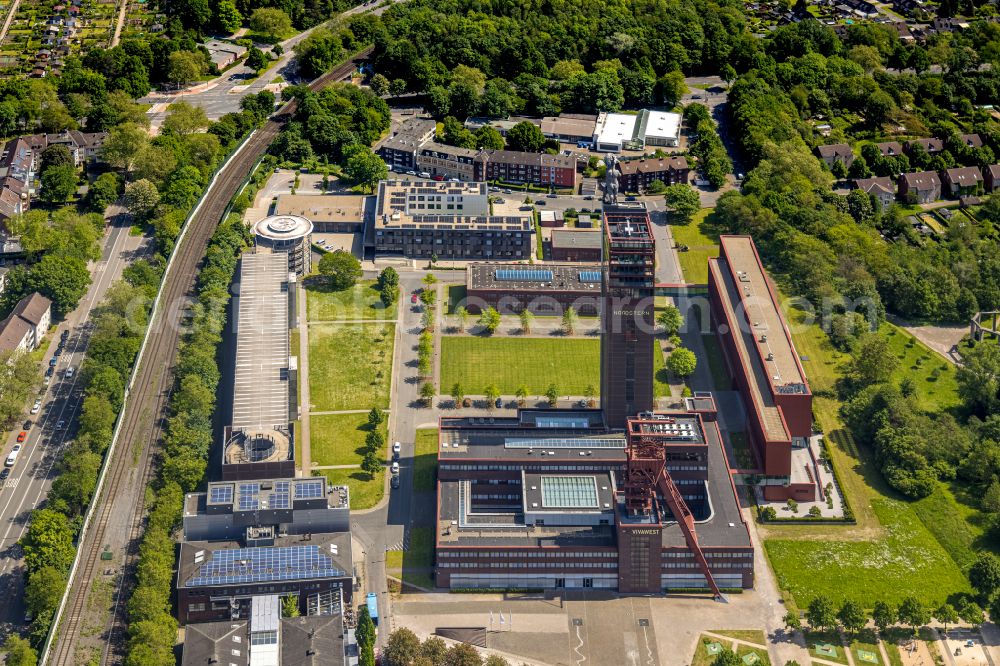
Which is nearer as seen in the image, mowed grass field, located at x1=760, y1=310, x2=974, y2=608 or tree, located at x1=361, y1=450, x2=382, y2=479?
mowed grass field, located at x1=760, y1=310, x2=974, y2=608

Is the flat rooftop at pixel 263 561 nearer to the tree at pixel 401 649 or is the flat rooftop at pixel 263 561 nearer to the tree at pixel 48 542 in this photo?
the tree at pixel 401 649

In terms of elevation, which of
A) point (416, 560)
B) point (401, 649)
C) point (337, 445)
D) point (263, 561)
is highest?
point (401, 649)

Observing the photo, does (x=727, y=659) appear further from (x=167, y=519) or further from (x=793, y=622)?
(x=167, y=519)

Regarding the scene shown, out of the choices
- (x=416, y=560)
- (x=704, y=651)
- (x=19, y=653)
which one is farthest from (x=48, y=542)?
(x=704, y=651)

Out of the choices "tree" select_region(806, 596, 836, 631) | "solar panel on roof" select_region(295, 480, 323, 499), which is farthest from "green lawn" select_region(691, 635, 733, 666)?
"solar panel on roof" select_region(295, 480, 323, 499)

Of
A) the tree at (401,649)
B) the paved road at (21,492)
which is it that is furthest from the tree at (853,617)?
the paved road at (21,492)

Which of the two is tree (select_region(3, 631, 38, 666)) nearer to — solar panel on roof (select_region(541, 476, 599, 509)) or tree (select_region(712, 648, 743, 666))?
solar panel on roof (select_region(541, 476, 599, 509))

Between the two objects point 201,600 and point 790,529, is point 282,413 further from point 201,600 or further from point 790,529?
point 790,529
